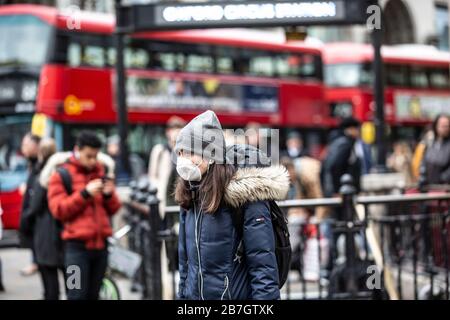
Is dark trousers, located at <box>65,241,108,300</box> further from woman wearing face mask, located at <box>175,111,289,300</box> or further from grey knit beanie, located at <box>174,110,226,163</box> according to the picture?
grey knit beanie, located at <box>174,110,226,163</box>

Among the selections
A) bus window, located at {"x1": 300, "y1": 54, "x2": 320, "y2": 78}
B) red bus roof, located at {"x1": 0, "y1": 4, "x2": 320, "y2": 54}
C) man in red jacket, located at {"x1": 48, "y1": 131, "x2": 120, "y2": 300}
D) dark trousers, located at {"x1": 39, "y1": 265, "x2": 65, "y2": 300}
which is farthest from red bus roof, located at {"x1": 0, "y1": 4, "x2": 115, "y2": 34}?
man in red jacket, located at {"x1": 48, "y1": 131, "x2": 120, "y2": 300}

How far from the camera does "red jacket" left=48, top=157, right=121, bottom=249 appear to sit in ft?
21.6

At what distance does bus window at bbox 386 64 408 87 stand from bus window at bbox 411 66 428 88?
14.0 inches

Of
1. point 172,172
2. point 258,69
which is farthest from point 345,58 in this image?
point 172,172

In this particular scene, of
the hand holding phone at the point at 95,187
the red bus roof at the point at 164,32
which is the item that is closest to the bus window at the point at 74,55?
the red bus roof at the point at 164,32

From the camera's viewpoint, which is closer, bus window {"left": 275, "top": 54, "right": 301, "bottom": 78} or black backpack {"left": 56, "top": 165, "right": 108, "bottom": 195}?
black backpack {"left": 56, "top": 165, "right": 108, "bottom": 195}

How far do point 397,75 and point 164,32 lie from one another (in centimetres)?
1105

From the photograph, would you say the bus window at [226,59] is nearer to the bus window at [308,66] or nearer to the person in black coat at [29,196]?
the bus window at [308,66]

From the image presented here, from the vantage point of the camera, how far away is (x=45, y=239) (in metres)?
7.33

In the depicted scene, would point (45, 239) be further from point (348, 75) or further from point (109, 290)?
point (348, 75)
